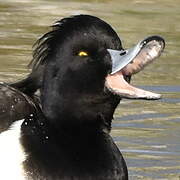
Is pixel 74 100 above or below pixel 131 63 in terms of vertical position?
below

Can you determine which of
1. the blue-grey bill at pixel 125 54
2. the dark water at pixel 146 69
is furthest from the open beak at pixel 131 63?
the dark water at pixel 146 69

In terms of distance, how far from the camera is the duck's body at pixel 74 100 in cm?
700

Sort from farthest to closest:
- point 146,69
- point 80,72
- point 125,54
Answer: point 146,69, point 80,72, point 125,54

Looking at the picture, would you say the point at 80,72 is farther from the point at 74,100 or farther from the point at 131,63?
the point at 131,63

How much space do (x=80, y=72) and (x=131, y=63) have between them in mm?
372

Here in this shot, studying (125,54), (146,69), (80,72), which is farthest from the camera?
(146,69)

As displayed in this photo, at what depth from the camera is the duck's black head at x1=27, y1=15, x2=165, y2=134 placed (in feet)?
23.4

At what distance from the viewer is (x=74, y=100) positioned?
720 cm

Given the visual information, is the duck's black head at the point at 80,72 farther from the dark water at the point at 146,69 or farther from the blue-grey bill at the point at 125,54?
the dark water at the point at 146,69

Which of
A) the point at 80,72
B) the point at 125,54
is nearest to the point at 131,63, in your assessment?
the point at 125,54

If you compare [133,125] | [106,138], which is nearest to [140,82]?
[133,125]

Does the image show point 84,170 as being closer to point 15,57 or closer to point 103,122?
point 103,122

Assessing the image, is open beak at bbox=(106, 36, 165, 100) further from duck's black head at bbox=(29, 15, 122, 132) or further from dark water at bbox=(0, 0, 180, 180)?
dark water at bbox=(0, 0, 180, 180)

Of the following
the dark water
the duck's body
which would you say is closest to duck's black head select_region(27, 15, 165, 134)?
the duck's body
